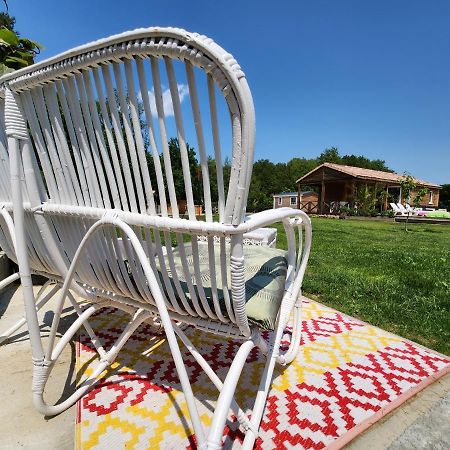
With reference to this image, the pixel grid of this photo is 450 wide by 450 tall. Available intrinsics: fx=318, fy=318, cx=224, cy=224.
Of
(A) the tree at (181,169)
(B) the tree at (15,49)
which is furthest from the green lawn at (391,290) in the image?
(B) the tree at (15,49)

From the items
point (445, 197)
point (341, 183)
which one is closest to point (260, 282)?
point (341, 183)

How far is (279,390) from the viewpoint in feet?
5.53

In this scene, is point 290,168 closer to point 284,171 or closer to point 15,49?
point 284,171

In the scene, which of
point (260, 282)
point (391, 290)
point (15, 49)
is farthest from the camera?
point (15, 49)

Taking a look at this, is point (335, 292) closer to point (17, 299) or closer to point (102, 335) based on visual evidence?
point (102, 335)

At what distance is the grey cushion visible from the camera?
118cm

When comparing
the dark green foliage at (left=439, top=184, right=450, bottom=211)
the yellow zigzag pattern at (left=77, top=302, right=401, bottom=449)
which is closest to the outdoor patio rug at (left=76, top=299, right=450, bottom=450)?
the yellow zigzag pattern at (left=77, top=302, right=401, bottom=449)

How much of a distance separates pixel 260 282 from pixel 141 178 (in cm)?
72

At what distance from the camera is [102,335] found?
2.32 meters

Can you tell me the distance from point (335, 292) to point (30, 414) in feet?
9.13

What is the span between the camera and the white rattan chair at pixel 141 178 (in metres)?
0.83

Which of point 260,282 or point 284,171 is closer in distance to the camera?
point 260,282

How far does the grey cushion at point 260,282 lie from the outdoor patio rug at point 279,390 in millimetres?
592

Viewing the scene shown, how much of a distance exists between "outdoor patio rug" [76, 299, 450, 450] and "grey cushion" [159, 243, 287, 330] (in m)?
0.59
